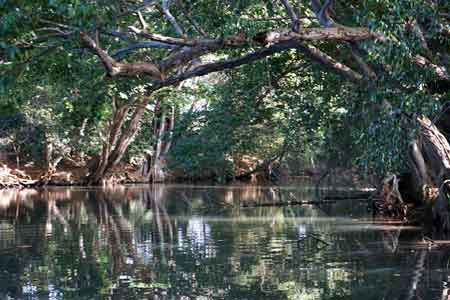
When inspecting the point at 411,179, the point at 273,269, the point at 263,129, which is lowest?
the point at 273,269

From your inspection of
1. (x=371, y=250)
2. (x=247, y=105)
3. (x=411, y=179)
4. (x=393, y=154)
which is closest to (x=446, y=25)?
(x=393, y=154)

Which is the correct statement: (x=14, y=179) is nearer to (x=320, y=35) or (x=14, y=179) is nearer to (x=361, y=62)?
(x=361, y=62)

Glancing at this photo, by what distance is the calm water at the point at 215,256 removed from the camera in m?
10.7

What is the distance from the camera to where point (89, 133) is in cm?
3931

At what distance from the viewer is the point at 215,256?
45.4 feet

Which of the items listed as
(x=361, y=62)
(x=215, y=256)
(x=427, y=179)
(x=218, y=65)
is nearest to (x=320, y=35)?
(x=361, y=62)

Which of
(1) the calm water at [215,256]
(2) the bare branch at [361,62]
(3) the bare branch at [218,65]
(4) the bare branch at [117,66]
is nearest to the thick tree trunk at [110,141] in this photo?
(1) the calm water at [215,256]

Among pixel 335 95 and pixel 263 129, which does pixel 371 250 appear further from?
pixel 263 129

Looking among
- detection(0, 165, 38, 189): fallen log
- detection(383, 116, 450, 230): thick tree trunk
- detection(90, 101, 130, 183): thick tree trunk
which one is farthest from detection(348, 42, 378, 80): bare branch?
detection(0, 165, 38, 189): fallen log

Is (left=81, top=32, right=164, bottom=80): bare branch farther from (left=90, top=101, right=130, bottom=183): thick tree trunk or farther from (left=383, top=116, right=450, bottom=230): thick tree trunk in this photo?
(left=90, top=101, right=130, bottom=183): thick tree trunk

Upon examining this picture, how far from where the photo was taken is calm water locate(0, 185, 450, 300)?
10.7m

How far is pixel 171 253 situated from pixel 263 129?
11596mm

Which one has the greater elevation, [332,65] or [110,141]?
[110,141]

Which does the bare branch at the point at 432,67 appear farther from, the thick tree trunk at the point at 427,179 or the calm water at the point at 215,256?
the calm water at the point at 215,256
